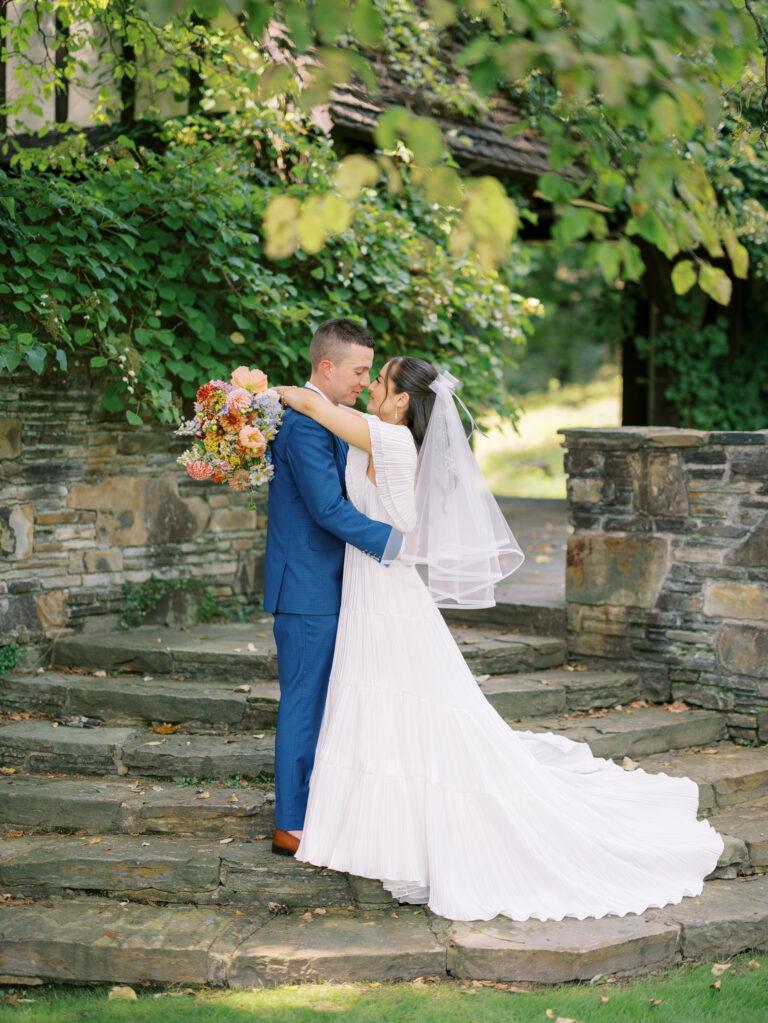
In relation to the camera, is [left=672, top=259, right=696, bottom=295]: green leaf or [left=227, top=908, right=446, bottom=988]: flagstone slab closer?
[left=672, top=259, right=696, bottom=295]: green leaf

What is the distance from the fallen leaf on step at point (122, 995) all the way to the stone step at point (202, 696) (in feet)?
5.32

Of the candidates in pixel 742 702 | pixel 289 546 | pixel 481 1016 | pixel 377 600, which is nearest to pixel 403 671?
pixel 377 600

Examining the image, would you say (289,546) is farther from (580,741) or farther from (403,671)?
(580,741)

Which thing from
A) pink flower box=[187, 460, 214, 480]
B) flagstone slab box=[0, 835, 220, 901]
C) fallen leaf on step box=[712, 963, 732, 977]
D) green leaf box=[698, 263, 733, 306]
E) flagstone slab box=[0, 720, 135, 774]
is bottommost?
fallen leaf on step box=[712, 963, 732, 977]

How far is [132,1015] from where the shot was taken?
3793 mm

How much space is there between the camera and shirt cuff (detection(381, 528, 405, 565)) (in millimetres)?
4328

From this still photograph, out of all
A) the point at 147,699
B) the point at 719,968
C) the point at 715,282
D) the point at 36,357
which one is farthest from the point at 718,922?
the point at 36,357

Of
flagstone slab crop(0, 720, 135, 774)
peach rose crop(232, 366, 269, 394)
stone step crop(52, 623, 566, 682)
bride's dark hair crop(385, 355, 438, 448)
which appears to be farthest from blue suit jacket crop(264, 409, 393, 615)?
stone step crop(52, 623, 566, 682)

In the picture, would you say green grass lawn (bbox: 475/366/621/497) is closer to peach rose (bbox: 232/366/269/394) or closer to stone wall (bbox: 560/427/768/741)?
stone wall (bbox: 560/427/768/741)

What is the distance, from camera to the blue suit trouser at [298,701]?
4461 mm

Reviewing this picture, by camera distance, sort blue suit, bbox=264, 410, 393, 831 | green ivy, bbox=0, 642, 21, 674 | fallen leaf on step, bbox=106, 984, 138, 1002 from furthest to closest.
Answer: green ivy, bbox=0, 642, 21, 674 → blue suit, bbox=264, 410, 393, 831 → fallen leaf on step, bbox=106, 984, 138, 1002

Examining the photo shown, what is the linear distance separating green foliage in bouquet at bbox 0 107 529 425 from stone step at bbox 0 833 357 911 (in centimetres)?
230

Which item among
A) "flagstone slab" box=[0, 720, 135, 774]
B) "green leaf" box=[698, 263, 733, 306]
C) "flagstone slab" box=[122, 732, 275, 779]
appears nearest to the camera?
"green leaf" box=[698, 263, 733, 306]

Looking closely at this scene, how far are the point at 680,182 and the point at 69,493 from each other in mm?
4024
